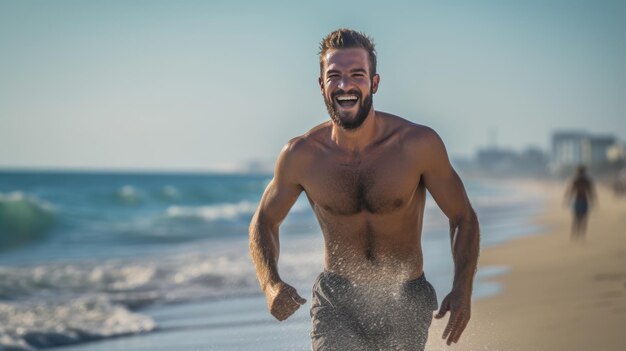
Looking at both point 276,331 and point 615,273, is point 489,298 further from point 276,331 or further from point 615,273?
point 276,331

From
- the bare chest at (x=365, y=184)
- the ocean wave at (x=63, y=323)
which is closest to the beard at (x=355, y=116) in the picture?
the bare chest at (x=365, y=184)

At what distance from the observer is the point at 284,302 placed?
10.4 ft

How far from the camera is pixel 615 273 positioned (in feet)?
34.4

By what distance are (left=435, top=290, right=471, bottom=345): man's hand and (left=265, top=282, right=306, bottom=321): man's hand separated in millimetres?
498

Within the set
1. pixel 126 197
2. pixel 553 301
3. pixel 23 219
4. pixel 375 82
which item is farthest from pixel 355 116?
pixel 126 197

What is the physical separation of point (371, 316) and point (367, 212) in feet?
A: 1.28

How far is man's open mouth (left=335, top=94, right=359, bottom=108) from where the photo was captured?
10.7 feet

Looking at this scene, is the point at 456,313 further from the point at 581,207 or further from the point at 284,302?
the point at 581,207

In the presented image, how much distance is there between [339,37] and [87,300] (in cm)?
681

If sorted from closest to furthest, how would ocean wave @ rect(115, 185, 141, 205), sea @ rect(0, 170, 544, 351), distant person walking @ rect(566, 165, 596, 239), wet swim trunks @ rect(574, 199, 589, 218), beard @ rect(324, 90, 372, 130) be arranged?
beard @ rect(324, 90, 372, 130), sea @ rect(0, 170, 544, 351), distant person walking @ rect(566, 165, 596, 239), wet swim trunks @ rect(574, 199, 589, 218), ocean wave @ rect(115, 185, 141, 205)

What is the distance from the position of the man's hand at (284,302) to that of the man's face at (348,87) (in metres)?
0.63

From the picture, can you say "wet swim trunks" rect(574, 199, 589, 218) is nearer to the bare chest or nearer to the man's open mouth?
the bare chest

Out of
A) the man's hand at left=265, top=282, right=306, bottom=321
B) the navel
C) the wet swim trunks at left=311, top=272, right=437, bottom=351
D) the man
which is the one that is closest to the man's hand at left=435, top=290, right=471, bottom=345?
the man

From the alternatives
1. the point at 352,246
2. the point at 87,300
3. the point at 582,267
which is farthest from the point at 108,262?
the point at 352,246
